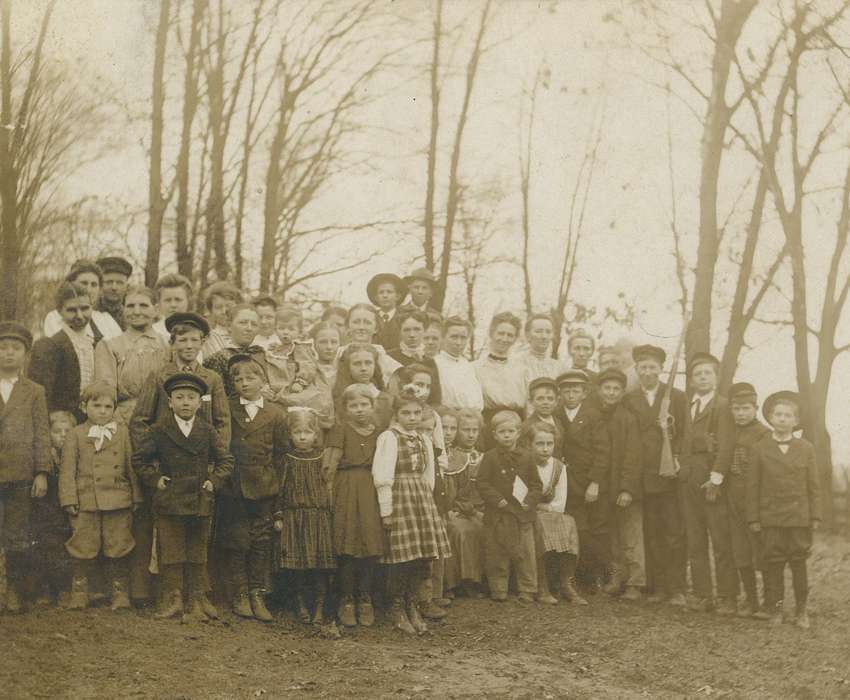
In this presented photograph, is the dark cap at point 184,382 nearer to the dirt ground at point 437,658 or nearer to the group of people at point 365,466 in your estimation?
the group of people at point 365,466

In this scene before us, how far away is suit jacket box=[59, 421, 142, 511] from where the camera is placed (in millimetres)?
5773

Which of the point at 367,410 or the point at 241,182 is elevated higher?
the point at 241,182

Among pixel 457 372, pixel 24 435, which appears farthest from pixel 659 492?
pixel 24 435

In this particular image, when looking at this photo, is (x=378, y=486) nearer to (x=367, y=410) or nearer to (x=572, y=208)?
(x=367, y=410)

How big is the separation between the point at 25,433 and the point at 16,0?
11.5 feet

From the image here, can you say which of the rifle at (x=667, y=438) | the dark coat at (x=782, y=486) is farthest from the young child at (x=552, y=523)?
the dark coat at (x=782, y=486)

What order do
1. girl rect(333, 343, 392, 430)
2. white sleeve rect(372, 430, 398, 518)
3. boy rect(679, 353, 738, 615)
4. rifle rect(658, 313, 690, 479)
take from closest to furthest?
white sleeve rect(372, 430, 398, 518), girl rect(333, 343, 392, 430), boy rect(679, 353, 738, 615), rifle rect(658, 313, 690, 479)

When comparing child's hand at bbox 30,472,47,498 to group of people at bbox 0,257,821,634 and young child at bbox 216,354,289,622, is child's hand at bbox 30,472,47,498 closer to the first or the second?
group of people at bbox 0,257,821,634

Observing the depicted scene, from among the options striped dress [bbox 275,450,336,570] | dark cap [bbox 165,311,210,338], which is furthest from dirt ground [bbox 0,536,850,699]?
dark cap [bbox 165,311,210,338]

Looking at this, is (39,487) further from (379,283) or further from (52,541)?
(379,283)

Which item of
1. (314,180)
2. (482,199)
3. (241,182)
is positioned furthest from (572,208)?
(241,182)

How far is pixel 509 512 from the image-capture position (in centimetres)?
711

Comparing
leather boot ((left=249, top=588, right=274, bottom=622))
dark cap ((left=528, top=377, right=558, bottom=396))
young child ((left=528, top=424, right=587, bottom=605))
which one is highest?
dark cap ((left=528, top=377, right=558, bottom=396))

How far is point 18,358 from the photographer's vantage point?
5.82m
